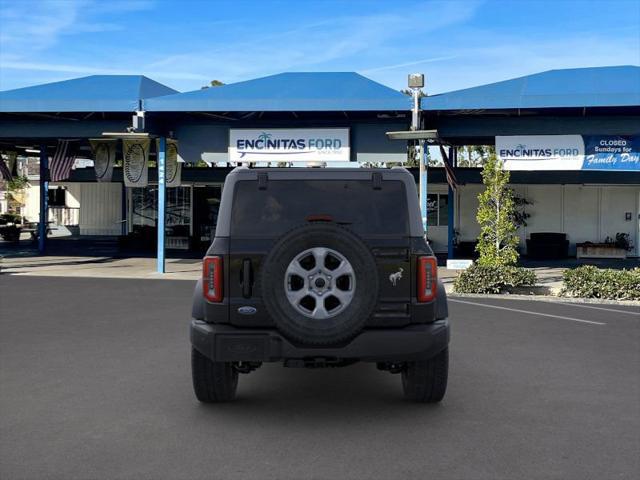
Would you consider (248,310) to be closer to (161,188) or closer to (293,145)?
(293,145)

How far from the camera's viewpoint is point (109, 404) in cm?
611

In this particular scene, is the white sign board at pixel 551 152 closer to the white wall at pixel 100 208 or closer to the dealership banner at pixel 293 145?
the dealership banner at pixel 293 145

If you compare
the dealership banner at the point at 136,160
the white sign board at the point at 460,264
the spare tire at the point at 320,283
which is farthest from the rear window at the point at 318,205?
the dealership banner at the point at 136,160

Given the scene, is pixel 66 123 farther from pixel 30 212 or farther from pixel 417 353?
pixel 30 212

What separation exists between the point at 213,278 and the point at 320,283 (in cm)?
89

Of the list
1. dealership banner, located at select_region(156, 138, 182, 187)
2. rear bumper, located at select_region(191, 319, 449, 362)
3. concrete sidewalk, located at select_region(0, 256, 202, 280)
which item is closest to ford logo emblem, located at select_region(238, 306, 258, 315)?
rear bumper, located at select_region(191, 319, 449, 362)

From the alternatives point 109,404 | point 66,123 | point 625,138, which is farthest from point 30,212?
point 109,404

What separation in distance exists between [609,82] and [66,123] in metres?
16.8

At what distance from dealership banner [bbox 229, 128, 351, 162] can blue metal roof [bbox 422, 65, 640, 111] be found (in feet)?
9.36

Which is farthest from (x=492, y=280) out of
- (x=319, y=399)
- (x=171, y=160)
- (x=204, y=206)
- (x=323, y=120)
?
(x=204, y=206)

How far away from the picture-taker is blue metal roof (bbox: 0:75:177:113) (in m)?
20.0

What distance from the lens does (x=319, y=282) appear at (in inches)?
200

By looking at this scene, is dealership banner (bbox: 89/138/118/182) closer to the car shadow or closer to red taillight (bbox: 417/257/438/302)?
the car shadow

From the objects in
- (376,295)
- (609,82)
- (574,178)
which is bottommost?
(376,295)
